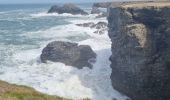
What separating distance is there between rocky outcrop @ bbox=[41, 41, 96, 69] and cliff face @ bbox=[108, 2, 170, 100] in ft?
22.8

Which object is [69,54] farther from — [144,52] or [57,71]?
[144,52]

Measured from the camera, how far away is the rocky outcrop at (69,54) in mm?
38656

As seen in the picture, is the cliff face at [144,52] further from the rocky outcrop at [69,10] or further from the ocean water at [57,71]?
the rocky outcrop at [69,10]

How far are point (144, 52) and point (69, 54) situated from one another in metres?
11.0

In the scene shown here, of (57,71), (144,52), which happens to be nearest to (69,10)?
(57,71)

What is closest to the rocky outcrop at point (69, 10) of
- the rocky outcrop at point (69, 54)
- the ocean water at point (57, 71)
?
the ocean water at point (57, 71)

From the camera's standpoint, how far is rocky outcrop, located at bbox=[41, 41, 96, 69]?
3866 centimetres

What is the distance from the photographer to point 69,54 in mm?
39344

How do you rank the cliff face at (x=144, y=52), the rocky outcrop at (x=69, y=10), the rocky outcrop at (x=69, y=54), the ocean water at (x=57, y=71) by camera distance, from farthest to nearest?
1. the rocky outcrop at (x=69, y=10)
2. the rocky outcrop at (x=69, y=54)
3. the ocean water at (x=57, y=71)
4. the cliff face at (x=144, y=52)

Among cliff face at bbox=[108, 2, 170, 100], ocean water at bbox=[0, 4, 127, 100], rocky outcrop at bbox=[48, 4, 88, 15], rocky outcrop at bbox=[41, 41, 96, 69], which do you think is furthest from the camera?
rocky outcrop at bbox=[48, 4, 88, 15]

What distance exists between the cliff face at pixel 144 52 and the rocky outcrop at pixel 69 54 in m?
6.95

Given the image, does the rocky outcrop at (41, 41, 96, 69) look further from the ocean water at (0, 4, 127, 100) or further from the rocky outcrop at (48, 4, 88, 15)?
the rocky outcrop at (48, 4, 88, 15)

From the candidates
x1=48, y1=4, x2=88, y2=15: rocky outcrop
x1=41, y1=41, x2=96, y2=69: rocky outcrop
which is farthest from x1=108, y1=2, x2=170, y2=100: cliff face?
x1=48, y1=4, x2=88, y2=15: rocky outcrop

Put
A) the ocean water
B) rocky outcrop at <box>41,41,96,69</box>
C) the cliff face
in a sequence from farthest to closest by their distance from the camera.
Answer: rocky outcrop at <box>41,41,96,69</box> < the ocean water < the cliff face
